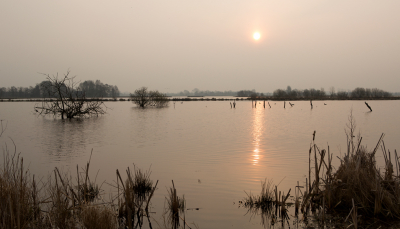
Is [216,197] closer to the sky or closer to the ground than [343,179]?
closer to the ground

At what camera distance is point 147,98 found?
6059cm

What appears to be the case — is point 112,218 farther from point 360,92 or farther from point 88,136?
point 360,92

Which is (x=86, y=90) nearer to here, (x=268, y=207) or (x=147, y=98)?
(x=147, y=98)

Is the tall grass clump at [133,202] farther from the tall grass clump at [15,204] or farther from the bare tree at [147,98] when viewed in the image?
the bare tree at [147,98]

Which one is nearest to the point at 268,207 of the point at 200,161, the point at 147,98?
the point at 200,161

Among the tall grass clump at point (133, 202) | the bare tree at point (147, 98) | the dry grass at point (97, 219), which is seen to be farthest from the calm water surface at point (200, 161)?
the bare tree at point (147, 98)

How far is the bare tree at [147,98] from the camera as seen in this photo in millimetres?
59103

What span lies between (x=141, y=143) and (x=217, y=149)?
471 centimetres

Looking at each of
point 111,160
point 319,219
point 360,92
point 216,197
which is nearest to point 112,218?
point 216,197

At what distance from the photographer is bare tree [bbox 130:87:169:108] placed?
5910 cm

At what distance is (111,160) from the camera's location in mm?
11289

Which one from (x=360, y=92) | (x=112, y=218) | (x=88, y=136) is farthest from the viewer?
(x=360, y=92)

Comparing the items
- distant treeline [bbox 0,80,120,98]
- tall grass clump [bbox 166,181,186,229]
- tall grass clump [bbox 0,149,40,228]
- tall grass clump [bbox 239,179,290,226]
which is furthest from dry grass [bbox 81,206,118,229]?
distant treeline [bbox 0,80,120,98]

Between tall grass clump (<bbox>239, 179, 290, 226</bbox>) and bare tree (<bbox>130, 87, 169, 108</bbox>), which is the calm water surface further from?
bare tree (<bbox>130, 87, 169, 108</bbox>)
